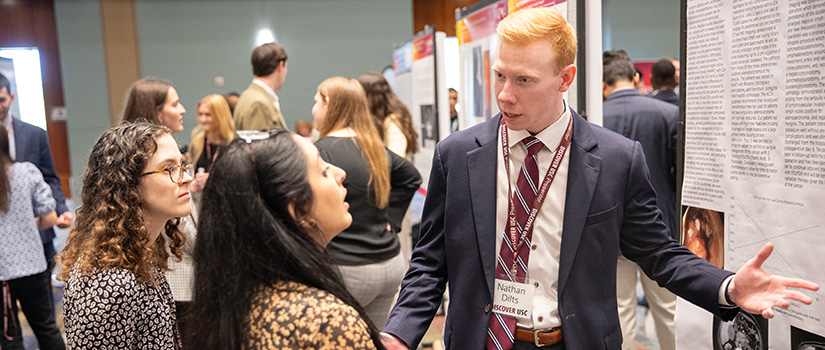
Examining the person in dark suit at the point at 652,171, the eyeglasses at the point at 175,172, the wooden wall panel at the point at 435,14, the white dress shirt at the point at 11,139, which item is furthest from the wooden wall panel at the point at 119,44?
the eyeglasses at the point at 175,172

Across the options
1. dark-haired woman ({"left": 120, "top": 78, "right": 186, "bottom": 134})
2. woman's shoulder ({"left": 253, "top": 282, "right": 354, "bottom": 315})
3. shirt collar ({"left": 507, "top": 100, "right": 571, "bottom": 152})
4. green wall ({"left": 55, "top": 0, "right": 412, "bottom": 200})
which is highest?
green wall ({"left": 55, "top": 0, "right": 412, "bottom": 200})

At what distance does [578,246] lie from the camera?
1.51 metres

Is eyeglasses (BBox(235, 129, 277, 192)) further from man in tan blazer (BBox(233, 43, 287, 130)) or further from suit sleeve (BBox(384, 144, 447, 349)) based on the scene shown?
man in tan blazer (BBox(233, 43, 287, 130))

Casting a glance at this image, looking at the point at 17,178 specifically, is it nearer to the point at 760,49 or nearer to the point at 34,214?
the point at 34,214

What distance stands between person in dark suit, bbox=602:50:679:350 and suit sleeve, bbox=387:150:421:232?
3.77 feet

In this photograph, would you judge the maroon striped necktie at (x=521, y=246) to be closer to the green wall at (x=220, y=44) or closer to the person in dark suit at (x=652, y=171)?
the person in dark suit at (x=652, y=171)

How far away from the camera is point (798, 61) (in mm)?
1423

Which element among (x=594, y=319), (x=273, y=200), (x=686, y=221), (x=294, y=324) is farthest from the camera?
(x=686, y=221)

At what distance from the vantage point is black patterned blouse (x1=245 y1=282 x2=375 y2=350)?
3.59 feet

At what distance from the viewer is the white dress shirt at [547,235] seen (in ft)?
5.01

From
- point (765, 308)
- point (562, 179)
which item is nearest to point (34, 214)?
point (562, 179)

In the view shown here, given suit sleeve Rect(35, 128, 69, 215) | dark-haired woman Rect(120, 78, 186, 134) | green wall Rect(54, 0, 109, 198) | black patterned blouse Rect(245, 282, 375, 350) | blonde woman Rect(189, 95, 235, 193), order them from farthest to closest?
green wall Rect(54, 0, 109, 198)
blonde woman Rect(189, 95, 235, 193)
suit sleeve Rect(35, 128, 69, 215)
dark-haired woman Rect(120, 78, 186, 134)
black patterned blouse Rect(245, 282, 375, 350)

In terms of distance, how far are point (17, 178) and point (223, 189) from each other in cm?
257

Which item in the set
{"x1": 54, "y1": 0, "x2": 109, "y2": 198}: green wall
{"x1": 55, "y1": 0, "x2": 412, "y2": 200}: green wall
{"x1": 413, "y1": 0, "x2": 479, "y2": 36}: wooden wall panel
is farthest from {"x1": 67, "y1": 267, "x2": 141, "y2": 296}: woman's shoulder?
{"x1": 413, "y1": 0, "x2": 479, "y2": 36}: wooden wall panel
